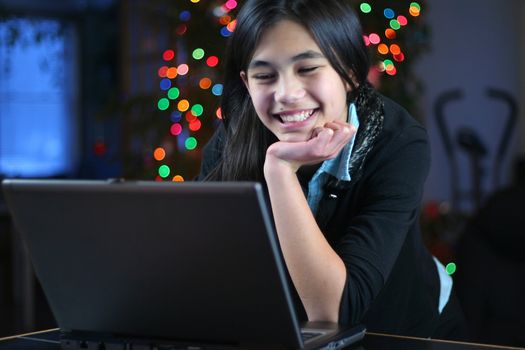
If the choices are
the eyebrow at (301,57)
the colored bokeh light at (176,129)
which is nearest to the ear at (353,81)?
the eyebrow at (301,57)

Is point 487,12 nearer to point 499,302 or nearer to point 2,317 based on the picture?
point 2,317

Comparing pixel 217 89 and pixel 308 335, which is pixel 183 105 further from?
pixel 308 335

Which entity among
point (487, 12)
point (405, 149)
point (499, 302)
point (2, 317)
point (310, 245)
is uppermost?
point (487, 12)

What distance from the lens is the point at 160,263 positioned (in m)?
1.06

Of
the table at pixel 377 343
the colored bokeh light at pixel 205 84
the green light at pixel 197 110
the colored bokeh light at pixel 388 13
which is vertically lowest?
the table at pixel 377 343

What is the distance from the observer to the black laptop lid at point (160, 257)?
100 centimetres

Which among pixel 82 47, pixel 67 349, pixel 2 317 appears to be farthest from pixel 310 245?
pixel 82 47

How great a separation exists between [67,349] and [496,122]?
592cm

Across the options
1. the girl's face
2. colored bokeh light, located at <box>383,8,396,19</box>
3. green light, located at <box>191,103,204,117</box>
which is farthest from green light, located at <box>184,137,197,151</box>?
the girl's face

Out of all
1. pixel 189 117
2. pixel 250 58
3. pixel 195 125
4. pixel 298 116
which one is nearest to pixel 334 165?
pixel 298 116

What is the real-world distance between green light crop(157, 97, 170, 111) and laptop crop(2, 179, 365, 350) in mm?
2943

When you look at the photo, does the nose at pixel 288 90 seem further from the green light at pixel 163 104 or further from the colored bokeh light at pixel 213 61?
the green light at pixel 163 104

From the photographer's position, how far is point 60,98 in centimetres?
955

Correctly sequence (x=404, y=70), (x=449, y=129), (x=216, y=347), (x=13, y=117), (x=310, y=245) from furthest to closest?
(x=13, y=117) → (x=449, y=129) → (x=404, y=70) → (x=310, y=245) → (x=216, y=347)
